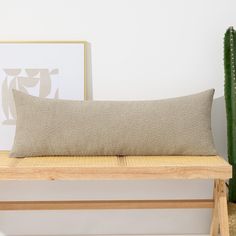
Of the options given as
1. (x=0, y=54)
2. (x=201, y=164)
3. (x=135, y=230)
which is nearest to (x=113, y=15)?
(x=0, y=54)

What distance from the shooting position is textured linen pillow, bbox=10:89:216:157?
82.4 inches

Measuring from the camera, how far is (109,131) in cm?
210

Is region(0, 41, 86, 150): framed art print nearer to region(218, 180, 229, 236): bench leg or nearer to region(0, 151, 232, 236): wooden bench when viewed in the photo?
region(0, 151, 232, 236): wooden bench

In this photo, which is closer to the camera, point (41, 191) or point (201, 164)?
point (201, 164)

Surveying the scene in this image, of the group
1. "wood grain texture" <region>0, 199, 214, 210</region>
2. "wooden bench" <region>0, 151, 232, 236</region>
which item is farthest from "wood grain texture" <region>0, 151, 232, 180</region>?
"wood grain texture" <region>0, 199, 214, 210</region>

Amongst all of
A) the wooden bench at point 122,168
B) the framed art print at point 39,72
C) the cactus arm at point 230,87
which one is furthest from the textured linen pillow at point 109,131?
the framed art print at point 39,72

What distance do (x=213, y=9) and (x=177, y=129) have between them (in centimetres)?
75

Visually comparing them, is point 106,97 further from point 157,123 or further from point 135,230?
point 135,230

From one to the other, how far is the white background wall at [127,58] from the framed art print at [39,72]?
57mm

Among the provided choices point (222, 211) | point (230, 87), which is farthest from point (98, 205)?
point (230, 87)

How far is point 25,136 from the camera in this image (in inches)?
82.8

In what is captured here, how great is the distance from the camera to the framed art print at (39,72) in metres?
2.40

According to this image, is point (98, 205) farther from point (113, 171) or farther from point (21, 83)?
point (21, 83)

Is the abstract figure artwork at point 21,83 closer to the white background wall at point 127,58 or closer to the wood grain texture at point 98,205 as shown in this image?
the white background wall at point 127,58
